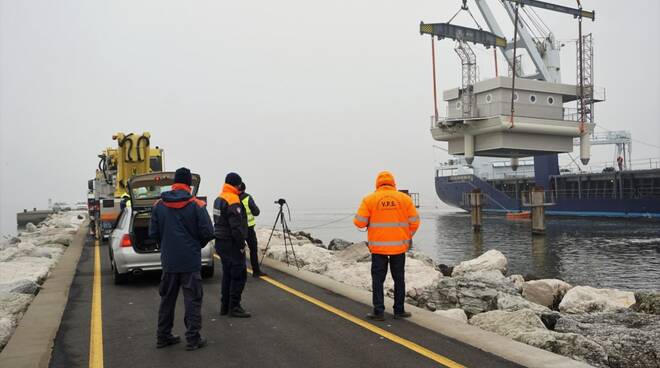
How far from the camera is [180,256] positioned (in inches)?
229

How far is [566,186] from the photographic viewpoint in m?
66.4

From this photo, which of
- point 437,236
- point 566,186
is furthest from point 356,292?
point 566,186

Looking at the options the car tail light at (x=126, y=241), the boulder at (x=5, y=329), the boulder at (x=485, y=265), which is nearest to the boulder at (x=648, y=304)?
the boulder at (x=485, y=265)

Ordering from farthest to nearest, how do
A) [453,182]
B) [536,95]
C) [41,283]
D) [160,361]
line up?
1. [453,182]
2. [536,95]
3. [41,283]
4. [160,361]

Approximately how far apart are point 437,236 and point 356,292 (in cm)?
3631

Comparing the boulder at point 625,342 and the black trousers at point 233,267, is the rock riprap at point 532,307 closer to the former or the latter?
the boulder at point 625,342

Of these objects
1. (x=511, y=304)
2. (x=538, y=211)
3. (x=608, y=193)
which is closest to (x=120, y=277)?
(x=511, y=304)

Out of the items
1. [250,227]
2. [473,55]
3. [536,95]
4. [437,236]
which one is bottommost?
[437,236]

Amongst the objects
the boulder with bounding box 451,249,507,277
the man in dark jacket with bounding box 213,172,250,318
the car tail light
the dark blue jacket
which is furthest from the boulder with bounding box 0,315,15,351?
the boulder with bounding box 451,249,507,277

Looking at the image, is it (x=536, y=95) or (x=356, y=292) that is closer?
(x=356, y=292)

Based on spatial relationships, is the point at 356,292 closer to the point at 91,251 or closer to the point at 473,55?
the point at 91,251

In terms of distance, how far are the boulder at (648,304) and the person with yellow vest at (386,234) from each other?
4.89m

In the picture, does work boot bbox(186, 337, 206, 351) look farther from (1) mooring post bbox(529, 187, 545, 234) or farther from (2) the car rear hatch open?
(1) mooring post bbox(529, 187, 545, 234)

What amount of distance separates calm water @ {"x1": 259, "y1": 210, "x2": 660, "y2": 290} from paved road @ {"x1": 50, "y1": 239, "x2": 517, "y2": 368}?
16.1m
